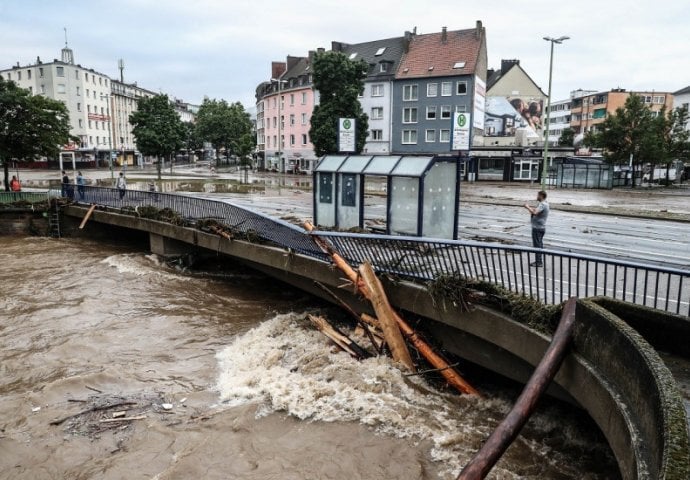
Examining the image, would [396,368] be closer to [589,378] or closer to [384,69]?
[589,378]

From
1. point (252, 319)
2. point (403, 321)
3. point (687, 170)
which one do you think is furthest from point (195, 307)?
point (687, 170)

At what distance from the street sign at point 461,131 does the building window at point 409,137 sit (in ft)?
121

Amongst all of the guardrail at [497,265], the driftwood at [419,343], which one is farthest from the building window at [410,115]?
the driftwood at [419,343]

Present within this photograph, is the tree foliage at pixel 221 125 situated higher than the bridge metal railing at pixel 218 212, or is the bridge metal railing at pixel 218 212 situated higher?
the tree foliage at pixel 221 125

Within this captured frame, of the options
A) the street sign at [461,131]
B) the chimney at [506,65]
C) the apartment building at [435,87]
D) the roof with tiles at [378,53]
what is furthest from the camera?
the chimney at [506,65]

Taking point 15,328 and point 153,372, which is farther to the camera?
point 15,328

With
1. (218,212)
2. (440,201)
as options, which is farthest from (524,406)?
(218,212)

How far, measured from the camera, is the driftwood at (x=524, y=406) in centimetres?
489

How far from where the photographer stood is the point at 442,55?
5956 centimetres

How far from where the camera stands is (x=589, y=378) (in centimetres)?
611

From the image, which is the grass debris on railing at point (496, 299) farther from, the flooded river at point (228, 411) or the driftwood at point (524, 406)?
the flooded river at point (228, 411)

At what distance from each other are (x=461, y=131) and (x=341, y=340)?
15.2m

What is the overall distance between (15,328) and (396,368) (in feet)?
30.8

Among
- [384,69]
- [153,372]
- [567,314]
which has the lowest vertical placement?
[153,372]
